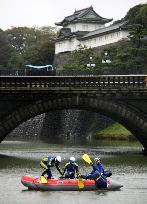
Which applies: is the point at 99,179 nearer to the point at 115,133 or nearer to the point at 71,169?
the point at 71,169

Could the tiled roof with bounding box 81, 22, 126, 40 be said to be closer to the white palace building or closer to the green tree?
the white palace building

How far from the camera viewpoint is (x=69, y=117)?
10406cm

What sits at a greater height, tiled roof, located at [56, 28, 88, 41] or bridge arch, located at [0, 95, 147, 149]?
tiled roof, located at [56, 28, 88, 41]

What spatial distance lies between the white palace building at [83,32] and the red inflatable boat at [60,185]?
280ft

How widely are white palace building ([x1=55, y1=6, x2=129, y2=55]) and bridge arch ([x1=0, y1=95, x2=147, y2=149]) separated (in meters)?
64.8

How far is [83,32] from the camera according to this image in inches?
5837

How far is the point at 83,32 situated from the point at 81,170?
92956 millimetres

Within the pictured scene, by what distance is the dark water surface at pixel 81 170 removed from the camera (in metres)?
44.8

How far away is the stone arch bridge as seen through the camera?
6631cm

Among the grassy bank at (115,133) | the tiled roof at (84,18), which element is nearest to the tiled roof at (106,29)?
the tiled roof at (84,18)

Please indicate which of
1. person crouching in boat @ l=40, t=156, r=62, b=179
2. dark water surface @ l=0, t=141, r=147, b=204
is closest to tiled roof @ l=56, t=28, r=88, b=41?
dark water surface @ l=0, t=141, r=147, b=204

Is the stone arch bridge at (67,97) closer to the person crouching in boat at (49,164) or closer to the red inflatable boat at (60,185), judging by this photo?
the person crouching in boat at (49,164)

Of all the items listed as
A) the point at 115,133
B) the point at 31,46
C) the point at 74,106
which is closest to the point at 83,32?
the point at 31,46

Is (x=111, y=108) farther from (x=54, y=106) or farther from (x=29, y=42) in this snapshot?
(x=29, y=42)
